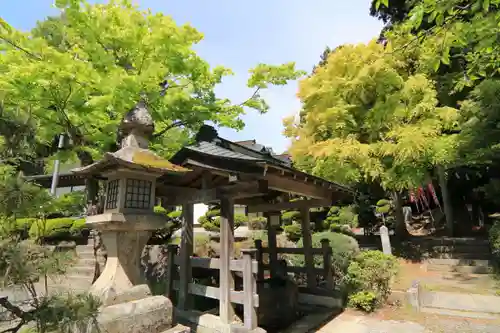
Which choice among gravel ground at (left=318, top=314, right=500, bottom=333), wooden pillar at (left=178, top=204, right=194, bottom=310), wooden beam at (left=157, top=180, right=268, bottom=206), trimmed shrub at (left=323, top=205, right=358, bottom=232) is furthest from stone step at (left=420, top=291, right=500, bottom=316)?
trimmed shrub at (left=323, top=205, right=358, bottom=232)

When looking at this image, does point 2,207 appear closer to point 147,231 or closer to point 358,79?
point 147,231

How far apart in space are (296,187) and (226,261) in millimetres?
2209

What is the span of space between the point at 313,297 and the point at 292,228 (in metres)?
7.97

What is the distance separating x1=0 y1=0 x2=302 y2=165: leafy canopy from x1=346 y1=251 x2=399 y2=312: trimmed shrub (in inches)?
208

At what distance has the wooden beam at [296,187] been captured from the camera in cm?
560

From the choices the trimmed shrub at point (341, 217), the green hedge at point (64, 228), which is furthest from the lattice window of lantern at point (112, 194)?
the trimmed shrub at point (341, 217)

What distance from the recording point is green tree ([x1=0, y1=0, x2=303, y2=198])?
19.5 ft

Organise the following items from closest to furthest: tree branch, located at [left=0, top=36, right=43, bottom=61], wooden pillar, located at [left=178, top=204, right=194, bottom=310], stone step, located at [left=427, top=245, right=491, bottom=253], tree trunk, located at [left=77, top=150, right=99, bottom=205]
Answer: tree branch, located at [left=0, top=36, right=43, bottom=61], wooden pillar, located at [left=178, top=204, right=194, bottom=310], tree trunk, located at [left=77, top=150, right=99, bottom=205], stone step, located at [left=427, top=245, right=491, bottom=253]

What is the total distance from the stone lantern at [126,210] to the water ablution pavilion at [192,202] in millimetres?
14

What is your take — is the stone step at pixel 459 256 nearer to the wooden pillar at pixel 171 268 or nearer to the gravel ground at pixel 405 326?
the gravel ground at pixel 405 326

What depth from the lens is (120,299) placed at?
156 inches

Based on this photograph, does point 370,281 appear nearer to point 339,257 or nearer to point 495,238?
point 339,257

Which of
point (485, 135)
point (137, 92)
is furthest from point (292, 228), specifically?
point (137, 92)

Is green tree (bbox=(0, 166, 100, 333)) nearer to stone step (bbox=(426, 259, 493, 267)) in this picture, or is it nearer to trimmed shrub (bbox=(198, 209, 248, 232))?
stone step (bbox=(426, 259, 493, 267))
